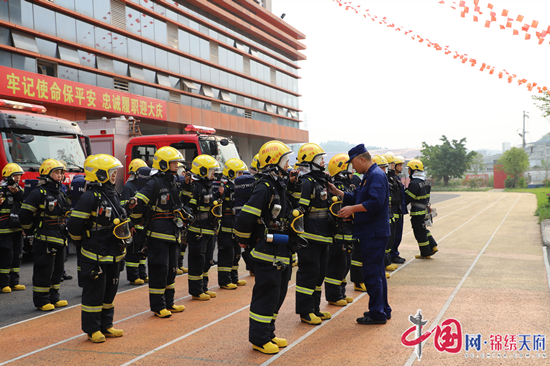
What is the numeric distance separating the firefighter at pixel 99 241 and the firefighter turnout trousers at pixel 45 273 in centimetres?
185

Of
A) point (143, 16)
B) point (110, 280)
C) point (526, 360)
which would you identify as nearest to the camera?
point (526, 360)

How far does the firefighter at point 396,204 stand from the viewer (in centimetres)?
956

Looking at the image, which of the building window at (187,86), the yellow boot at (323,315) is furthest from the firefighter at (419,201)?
the building window at (187,86)

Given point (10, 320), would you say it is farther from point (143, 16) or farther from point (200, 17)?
point (200, 17)

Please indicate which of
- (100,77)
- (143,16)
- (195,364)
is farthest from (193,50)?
(195,364)

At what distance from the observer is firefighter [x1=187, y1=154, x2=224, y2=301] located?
7.16 metres

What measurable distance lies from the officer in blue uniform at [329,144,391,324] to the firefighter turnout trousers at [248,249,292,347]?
1.30m

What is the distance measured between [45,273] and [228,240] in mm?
3017

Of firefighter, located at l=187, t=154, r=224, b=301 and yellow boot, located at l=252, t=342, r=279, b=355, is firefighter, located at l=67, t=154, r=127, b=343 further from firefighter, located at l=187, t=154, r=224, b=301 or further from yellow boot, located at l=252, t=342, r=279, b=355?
yellow boot, located at l=252, t=342, r=279, b=355

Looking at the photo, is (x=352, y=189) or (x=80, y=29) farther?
(x=80, y=29)

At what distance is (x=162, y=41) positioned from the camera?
32.8 meters

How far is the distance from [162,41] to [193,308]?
29964mm

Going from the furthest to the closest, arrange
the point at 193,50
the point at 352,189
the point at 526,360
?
the point at 193,50 → the point at 352,189 → the point at 526,360

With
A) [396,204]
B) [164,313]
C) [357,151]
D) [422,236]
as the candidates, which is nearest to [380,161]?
[396,204]
